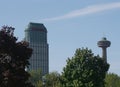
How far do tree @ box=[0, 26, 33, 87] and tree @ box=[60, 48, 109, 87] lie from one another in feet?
109

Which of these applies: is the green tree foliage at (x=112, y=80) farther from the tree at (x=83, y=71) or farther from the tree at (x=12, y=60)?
the tree at (x=12, y=60)

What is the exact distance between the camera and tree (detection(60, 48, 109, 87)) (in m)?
85.3

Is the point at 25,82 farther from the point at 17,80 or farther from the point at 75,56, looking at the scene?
the point at 75,56

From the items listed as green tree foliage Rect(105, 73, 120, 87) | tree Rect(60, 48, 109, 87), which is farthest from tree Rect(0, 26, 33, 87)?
green tree foliage Rect(105, 73, 120, 87)

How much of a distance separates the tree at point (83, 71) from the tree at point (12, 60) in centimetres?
3326

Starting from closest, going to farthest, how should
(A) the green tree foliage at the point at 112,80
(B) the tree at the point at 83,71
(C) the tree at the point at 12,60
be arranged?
(C) the tree at the point at 12,60
(B) the tree at the point at 83,71
(A) the green tree foliage at the point at 112,80

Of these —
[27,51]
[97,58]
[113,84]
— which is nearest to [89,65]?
[97,58]

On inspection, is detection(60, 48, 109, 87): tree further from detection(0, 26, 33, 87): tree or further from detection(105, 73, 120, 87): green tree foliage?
detection(105, 73, 120, 87): green tree foliage

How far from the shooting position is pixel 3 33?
172 ft

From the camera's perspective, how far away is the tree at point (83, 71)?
85.3 m

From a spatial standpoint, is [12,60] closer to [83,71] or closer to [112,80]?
[83,71]

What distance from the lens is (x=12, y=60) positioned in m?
51.4

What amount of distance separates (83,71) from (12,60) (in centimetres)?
3526

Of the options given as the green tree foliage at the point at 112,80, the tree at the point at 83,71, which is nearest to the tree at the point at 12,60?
the tree at the point at 83,71
